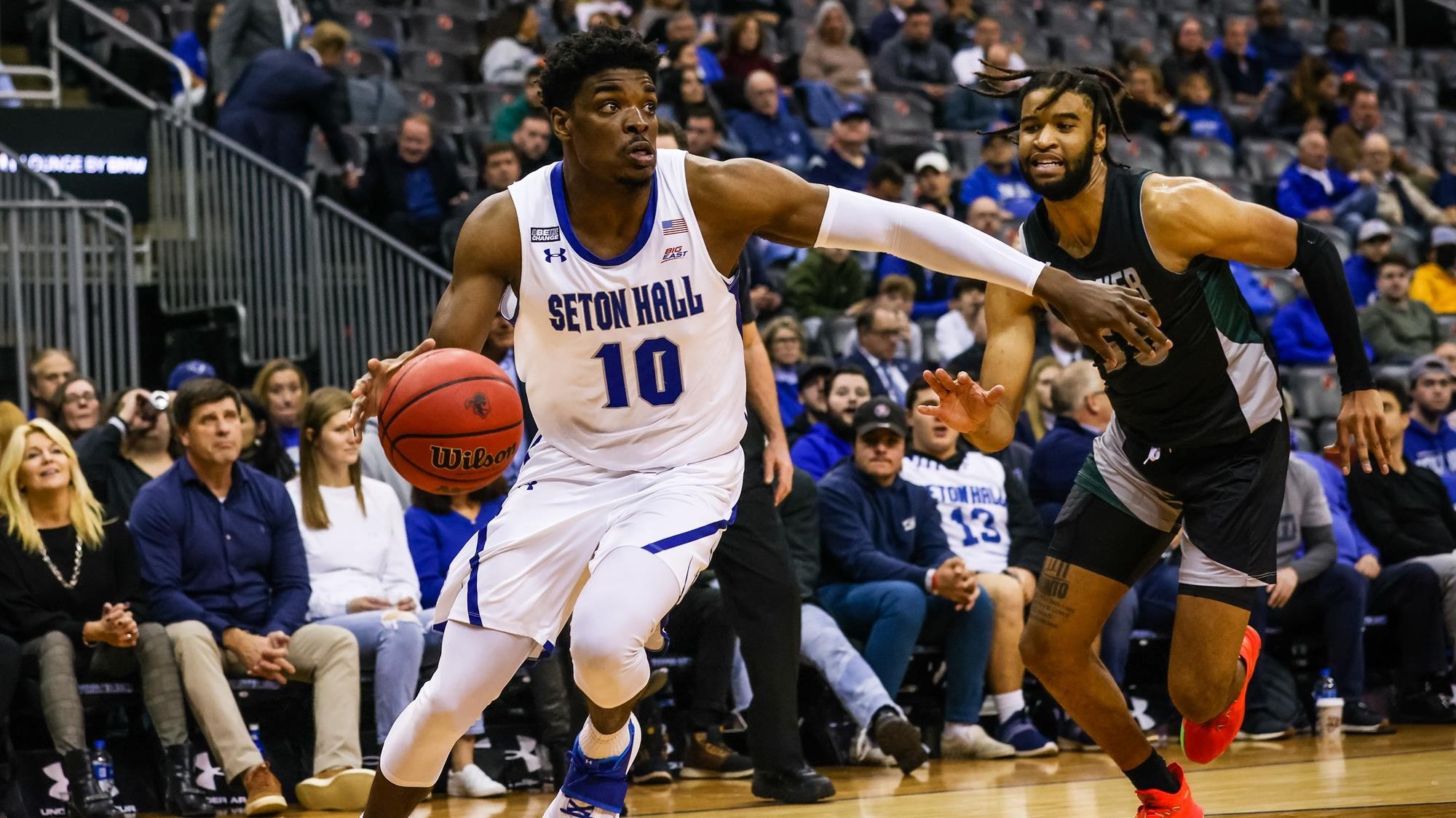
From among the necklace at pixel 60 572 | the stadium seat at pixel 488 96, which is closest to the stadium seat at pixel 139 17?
the stadium seat at pixel 488 96

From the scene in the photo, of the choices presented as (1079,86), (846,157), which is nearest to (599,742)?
(1079,86)

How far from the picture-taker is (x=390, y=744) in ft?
14.5

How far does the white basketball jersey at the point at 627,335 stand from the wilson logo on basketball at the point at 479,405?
10.9 inches

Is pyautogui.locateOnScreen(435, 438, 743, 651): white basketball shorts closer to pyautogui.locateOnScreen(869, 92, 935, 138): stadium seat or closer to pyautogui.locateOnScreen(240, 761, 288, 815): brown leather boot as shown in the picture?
pyautogui.locateOnScreen(240, 761, 288, 815): brown leather boot

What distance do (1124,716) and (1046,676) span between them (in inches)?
10.2

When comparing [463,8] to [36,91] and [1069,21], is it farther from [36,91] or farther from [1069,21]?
[1069,21]

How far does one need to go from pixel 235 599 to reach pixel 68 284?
3180 mm

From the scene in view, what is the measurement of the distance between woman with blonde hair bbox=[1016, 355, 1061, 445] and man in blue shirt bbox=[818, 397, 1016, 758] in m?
1.48

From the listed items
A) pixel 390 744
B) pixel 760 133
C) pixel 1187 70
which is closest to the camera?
pixel 390 744

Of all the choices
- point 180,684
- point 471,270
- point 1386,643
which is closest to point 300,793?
point 180,684

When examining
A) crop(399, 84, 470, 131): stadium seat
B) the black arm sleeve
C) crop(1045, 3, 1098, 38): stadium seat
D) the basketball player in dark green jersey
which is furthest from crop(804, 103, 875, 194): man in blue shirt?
the black arm sleeve

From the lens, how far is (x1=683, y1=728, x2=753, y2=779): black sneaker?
7.61m

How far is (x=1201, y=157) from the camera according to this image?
15516 millimetres

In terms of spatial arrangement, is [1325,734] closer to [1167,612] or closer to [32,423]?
[1167,612]
